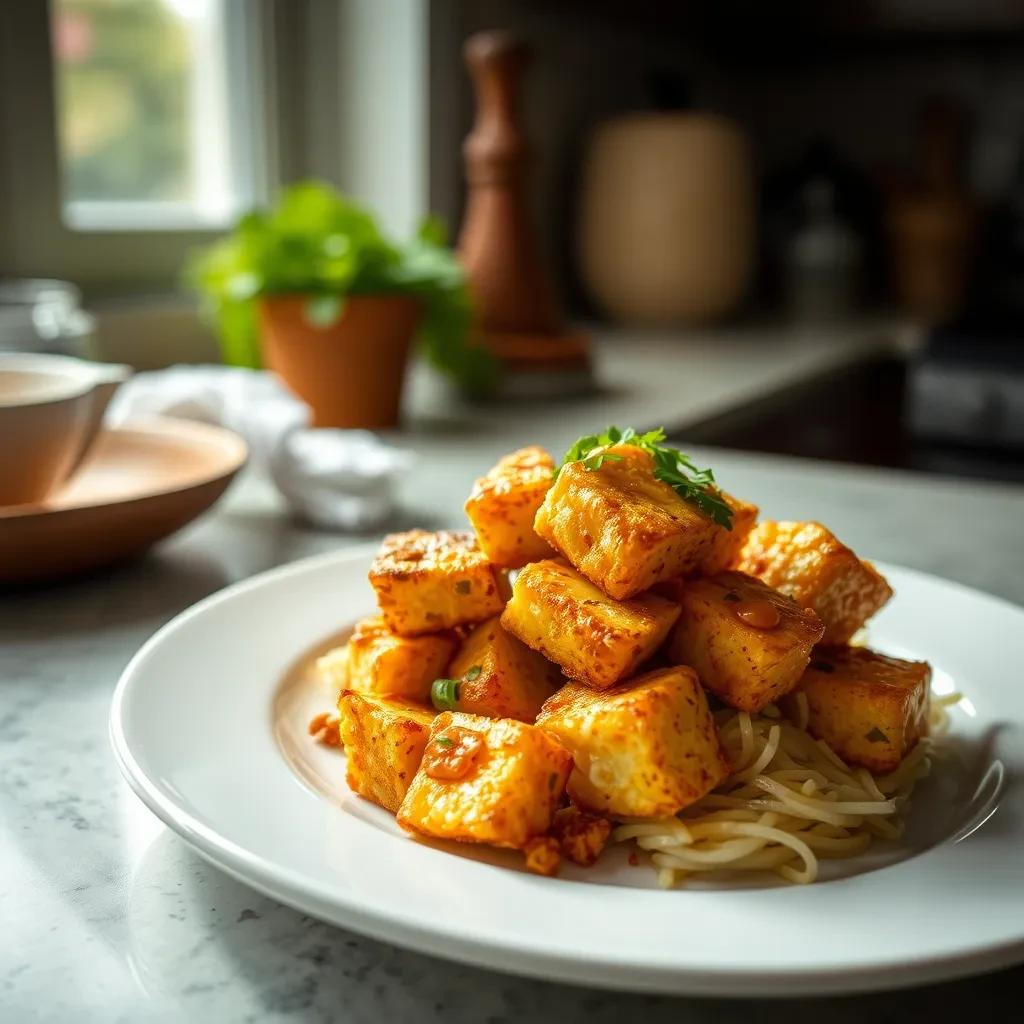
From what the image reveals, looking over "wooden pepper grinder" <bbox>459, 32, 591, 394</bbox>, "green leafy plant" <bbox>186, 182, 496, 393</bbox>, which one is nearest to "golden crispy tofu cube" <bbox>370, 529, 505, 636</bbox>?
"green leafy plant" <bbox>186, 182, 496, 393</bbox>

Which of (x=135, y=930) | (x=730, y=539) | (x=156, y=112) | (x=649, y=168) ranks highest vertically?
(x=156, y=112)

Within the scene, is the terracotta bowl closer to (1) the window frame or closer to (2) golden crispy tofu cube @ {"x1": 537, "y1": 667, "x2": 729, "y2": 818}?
(2) golden crispy tofu cube @ {"x1": 537, "y1": 667, "x2": 729, "y2": 818}

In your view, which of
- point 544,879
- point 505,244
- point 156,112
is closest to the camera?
point 544,879

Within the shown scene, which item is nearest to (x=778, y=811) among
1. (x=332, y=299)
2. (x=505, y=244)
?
(x=332, y=299)

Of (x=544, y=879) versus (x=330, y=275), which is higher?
(x=330, y=275)

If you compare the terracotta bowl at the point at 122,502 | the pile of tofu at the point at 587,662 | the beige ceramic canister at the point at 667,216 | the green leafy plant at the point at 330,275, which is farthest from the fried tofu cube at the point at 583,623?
the beige ceramic canister at the point at 667,216

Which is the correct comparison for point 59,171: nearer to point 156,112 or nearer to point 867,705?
point 156,112
